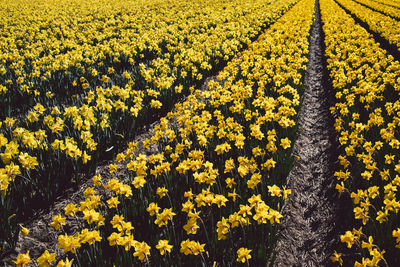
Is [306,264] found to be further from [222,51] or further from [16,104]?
[222,51]

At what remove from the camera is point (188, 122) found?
162 inches

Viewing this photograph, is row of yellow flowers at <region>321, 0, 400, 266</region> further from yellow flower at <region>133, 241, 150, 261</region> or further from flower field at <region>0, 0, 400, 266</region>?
Answer: yellow flower at <region>133, 241, 150, 261</region>

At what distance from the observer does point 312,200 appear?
12.0 ft

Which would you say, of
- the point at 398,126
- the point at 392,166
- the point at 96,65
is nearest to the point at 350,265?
the point at 392,166

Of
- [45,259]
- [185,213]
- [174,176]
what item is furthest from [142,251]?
[174,176]

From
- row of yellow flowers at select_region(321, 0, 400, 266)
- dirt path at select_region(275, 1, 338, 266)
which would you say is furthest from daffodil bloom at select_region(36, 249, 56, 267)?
row of yellow flowers at select_region(321, 0, 400, 266)

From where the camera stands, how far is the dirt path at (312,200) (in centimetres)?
291

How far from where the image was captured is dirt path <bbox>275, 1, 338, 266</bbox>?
2.91m

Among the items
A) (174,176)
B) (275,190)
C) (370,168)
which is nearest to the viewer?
(275,190)

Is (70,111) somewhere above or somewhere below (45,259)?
above

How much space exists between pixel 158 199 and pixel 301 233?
6.22 ft

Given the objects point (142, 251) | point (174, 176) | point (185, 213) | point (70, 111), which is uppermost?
point (70, 111)

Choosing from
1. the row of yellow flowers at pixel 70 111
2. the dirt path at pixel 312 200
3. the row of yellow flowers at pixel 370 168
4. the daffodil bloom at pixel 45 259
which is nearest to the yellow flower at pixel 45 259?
the daffodil bloom at pixel 45 259

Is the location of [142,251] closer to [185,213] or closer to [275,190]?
[185,213]
